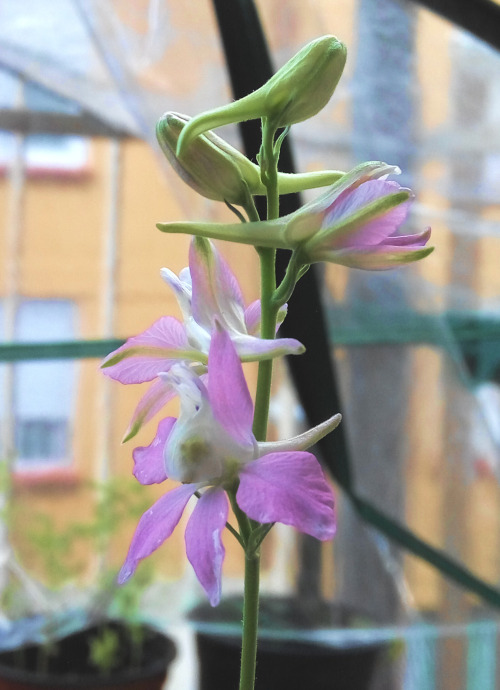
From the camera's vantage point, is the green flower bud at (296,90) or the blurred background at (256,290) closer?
the green flower bud at (296,90)

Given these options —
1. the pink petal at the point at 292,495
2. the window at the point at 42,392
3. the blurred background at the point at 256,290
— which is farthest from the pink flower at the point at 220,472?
the window at the point at 42,392

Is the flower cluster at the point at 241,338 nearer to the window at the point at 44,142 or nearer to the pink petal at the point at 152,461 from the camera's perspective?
the pink petal at the point at 152,461

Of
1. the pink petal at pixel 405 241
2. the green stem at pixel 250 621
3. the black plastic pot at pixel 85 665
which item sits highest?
the pink petal at pixel 405 241

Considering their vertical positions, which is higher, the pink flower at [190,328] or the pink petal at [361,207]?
the pink petal at [361,207]

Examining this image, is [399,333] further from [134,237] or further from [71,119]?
[71,119]

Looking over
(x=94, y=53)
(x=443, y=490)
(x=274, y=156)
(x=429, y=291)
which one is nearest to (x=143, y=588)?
(x=443, y=490)

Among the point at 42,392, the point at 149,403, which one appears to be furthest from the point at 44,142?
the point at 149,403

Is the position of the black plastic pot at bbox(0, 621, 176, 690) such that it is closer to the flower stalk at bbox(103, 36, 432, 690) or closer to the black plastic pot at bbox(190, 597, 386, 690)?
the black plastic pot at bbox(190, 597, 386, 690)

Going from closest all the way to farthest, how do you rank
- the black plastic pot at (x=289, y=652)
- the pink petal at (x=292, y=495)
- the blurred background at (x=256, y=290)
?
the pink petal at (x=292, y=495) < the blurred background at (x=256, y=290) < the black plastic pot at (x=289, y=652)
